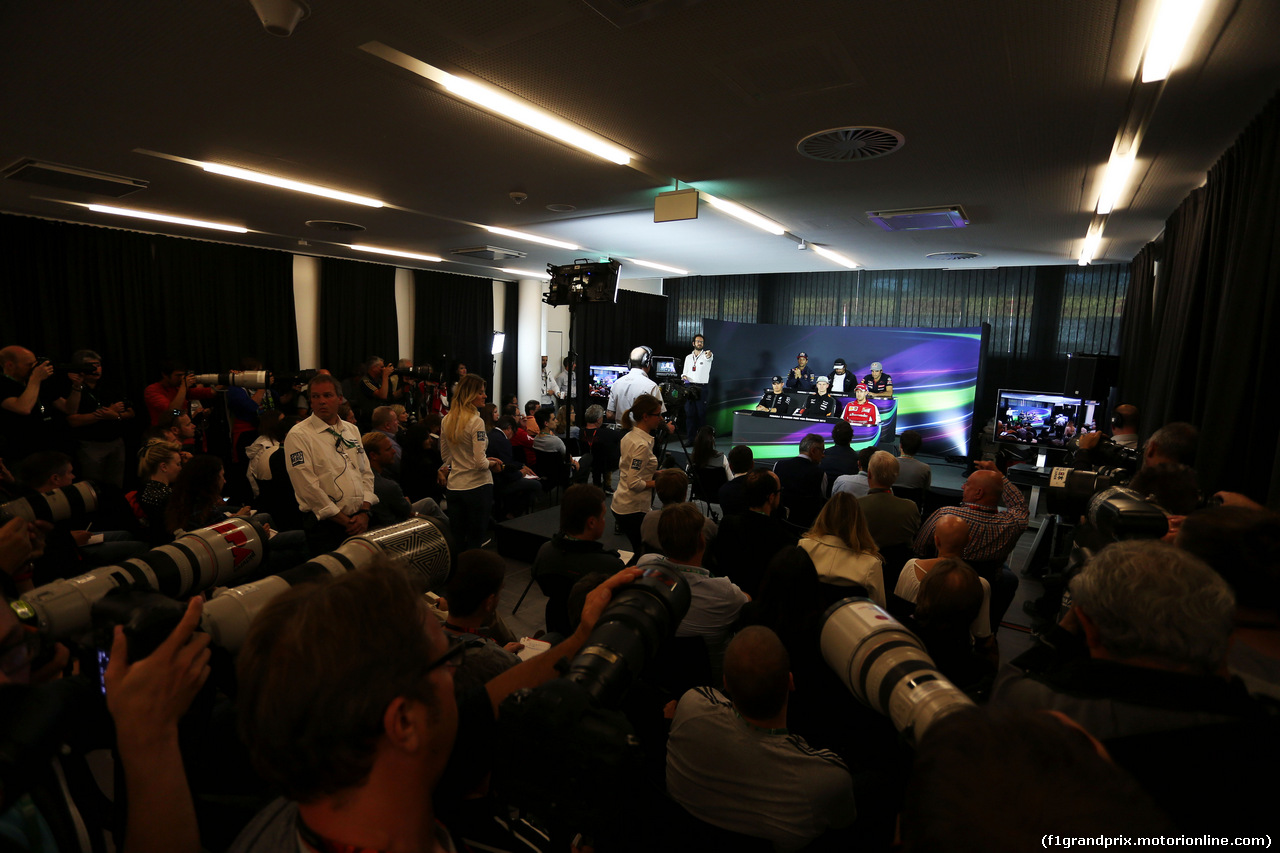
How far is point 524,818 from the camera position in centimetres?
89

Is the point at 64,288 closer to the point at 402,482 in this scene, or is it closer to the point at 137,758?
the point at 402,482

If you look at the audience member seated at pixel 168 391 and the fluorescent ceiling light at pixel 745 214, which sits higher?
the fluorescent ceiling light at pixel 745 214

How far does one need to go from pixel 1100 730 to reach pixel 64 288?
28.5 ft

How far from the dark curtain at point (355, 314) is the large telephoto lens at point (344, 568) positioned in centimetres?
768

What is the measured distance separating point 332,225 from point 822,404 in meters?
6.87

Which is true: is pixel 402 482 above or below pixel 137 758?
below

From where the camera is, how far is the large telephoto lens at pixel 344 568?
0.96m

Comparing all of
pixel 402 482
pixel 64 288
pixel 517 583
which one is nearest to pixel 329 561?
pixel 517 583

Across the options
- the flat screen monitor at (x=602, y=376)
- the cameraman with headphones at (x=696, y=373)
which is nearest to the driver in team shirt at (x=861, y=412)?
the cameraman with headphones at (x=696, y=373)

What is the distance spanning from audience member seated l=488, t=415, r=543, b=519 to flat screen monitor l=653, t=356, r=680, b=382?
14.0 ft

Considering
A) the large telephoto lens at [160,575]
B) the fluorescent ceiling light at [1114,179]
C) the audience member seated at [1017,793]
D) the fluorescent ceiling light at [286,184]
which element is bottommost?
the large telephoto lens at [160,575]

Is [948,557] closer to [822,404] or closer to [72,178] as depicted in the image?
[72,178]

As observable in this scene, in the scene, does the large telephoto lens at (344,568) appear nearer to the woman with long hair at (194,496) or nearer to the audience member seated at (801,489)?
the woman with long hair at (194,496)

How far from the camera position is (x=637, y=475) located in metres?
3.56
